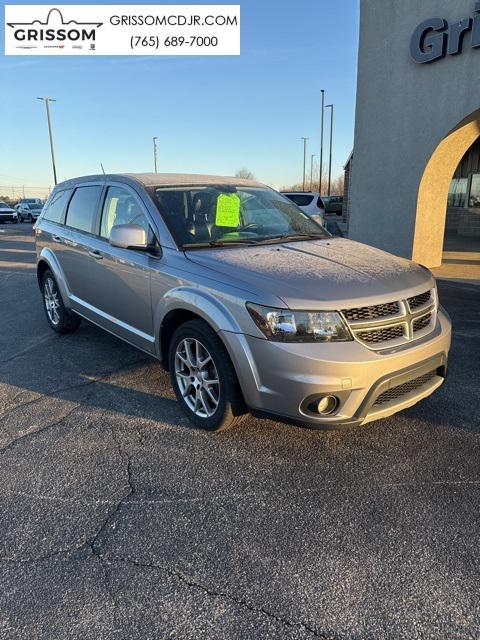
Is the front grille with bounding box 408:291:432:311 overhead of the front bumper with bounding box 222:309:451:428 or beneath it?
overhead

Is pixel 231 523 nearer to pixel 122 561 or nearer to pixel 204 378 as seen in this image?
pixel 122 561

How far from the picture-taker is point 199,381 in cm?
345

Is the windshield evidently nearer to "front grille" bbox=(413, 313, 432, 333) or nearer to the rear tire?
"front grille" bbox=(413, 313, 432, 333)

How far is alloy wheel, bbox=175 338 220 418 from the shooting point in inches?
133

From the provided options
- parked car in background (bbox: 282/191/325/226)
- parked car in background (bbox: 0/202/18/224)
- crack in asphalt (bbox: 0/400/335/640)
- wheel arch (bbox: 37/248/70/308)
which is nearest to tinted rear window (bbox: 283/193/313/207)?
parked car in background (bbox: 282/191/325/226)

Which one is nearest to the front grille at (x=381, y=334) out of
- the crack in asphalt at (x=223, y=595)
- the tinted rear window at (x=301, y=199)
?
the crack in asphalt at (x=223, y=595)

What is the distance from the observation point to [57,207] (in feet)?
19.2

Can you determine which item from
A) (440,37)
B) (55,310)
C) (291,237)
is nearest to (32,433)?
(291,237)

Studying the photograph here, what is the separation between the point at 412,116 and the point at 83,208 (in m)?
7.45

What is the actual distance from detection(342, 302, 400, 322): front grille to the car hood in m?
0.04

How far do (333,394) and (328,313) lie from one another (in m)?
0.46

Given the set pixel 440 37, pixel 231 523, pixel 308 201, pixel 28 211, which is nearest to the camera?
pixel 231 523

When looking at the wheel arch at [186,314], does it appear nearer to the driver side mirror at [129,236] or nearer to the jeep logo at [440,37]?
the driver side mirror at [129,236]

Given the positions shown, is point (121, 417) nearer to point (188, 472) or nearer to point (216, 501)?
point (188, 472)
